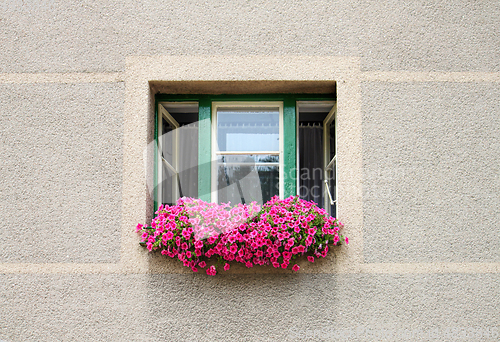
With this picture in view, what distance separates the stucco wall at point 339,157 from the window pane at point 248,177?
63 cm

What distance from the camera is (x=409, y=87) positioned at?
320 cm

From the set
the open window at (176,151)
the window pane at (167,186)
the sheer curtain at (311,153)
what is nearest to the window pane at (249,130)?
the open window at (176,151)

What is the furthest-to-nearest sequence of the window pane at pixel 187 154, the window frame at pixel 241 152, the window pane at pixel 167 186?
the window pane at pixel 187 154 → the window pane at pixel 167 186 → the window frame at pixel 241 152

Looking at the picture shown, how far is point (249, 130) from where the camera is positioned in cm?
349

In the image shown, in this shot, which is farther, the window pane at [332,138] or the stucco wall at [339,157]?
the window pane at [332,138]

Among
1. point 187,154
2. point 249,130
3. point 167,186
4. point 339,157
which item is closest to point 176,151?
point 187,154

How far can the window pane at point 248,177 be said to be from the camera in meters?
3.45

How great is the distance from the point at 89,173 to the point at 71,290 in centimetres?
94

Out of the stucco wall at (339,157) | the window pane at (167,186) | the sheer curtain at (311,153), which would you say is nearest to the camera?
the stucco wall at (339,157)

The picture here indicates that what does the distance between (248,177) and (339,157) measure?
0.83m

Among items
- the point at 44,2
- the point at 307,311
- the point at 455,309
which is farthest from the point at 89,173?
the point at 455,309

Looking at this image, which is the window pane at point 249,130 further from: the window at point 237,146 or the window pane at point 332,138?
the window pane at point 332,138

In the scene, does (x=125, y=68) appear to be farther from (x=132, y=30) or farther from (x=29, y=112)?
(x=29, y=112)

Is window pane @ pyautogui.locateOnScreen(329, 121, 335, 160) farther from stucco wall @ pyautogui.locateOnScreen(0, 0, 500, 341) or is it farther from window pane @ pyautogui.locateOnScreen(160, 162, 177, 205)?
window pane @ pyautogui.locateOnScreen(160, 162, 177, 205)
